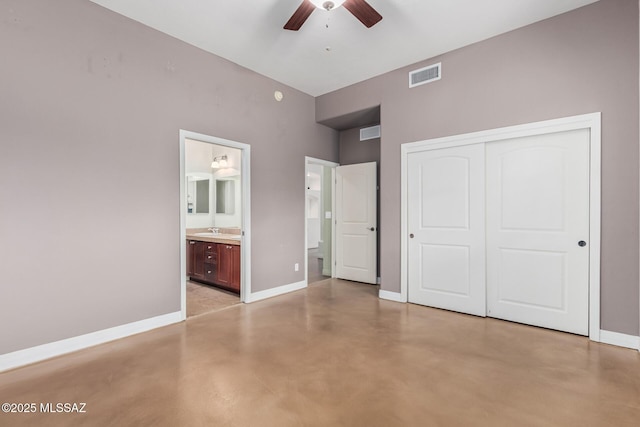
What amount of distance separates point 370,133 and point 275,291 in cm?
316

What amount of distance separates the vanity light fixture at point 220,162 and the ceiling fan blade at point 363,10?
401 centimetres

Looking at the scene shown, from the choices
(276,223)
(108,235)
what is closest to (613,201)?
(276,223)

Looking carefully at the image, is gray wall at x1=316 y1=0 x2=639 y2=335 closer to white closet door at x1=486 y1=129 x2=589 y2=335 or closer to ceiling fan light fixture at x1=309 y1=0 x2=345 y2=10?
white closet door at x1=486 y1=129 x2=589 y2=335

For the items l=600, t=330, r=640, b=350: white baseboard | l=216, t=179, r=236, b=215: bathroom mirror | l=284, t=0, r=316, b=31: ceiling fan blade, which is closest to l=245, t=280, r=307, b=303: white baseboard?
l=216, t=179, r=236, b=215: bathroom mirror

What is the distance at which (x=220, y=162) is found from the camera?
6.01m

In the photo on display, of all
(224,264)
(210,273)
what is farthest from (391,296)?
(210,273)

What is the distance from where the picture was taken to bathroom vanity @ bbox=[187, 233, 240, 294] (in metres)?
4.66

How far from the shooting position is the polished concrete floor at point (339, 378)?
1.87m

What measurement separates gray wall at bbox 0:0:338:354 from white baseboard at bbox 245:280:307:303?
43.4 inches

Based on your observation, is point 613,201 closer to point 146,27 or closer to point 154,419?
point 154,419

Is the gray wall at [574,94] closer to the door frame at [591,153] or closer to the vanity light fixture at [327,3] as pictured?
the door frame at [591,153]

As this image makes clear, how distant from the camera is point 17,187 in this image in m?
2.50

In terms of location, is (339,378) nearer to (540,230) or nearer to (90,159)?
(540,230)

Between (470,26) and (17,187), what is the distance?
4580mm
